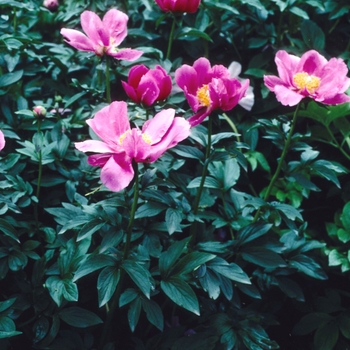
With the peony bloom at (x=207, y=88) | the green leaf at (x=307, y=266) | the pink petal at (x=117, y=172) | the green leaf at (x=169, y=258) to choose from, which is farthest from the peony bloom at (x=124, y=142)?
the green leaf at (x=307, y=266)

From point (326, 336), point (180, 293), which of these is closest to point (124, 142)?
point (180, 293)

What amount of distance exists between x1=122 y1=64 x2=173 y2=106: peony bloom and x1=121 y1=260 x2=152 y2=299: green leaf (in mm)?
318

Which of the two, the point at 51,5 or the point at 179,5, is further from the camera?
the point at 51,5

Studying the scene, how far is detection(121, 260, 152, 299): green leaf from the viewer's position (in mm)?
843

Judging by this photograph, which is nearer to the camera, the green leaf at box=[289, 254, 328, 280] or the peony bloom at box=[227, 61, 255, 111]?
the green leaf at box=[289, 254, 328, 280]

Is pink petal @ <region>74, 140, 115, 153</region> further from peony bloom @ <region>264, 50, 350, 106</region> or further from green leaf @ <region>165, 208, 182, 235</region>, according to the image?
peony bloom @ <region>264, 50, 350, 106</region>

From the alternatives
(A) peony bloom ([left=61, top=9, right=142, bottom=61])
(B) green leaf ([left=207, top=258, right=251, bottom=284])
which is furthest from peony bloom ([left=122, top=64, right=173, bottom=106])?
(B) green leaf ([left=207, top=258, right=251, bottom=284])

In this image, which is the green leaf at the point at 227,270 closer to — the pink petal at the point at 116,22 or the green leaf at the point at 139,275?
the green leaf at the point at 139,275

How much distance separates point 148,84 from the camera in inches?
37.0

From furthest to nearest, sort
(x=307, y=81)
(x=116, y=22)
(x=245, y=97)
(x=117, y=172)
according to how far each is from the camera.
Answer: (x=245, y=97)
(x=116, y=22)
(x=307, y=81)
(x=117, y=172)

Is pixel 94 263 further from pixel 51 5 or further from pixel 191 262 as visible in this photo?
pixel 51 5

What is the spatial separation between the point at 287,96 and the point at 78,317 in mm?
606

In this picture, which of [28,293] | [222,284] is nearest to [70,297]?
[28,293]

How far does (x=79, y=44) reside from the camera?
106 centimetres
